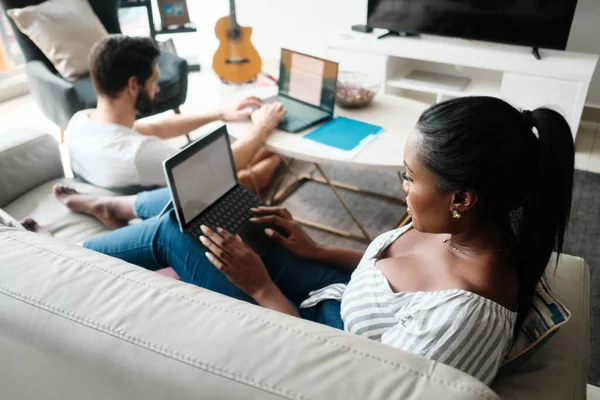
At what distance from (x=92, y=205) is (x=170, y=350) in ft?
3.93

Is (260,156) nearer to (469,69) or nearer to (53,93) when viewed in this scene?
(53,93)

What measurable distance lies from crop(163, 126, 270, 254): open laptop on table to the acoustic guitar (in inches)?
84.3

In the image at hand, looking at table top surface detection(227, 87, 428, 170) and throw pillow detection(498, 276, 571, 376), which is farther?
table top surface detection(227, 87, 428, 170)

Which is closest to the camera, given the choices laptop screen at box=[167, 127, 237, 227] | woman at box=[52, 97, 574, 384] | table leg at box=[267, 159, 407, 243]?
woman at box=[52, 97, 574, 384]

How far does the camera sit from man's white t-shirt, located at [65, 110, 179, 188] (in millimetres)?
1673

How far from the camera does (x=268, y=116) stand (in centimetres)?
197

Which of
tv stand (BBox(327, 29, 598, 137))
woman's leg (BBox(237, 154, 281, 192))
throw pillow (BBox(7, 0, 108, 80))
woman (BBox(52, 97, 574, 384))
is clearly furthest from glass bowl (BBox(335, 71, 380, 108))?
throw pillow (BBox(7, 0, 108, 80))

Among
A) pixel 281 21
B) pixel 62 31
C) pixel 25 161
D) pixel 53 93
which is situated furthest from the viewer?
pixel 281 21

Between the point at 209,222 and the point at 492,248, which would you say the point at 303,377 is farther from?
the point at 209,222

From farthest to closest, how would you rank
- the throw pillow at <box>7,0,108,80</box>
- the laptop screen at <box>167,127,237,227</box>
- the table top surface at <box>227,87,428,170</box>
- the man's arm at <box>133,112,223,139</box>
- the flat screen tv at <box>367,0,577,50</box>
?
the flat screen tv at <box>367,0,577,50</box> < the throw pillow at <box>7,0,108,80</box> < the man's arm at <box>133,112,223,139</box> < the table top surface at <box>227,87,428,170</box> < the laptop screen at <box>167,127,237,227</box>

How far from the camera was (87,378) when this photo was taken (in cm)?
68

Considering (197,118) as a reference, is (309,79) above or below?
above

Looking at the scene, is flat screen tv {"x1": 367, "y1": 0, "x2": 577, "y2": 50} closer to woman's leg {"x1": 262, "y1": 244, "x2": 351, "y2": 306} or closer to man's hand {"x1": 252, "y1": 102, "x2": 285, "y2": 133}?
man's hand {"x1": 252, "y1": 102, "x2": 285, "y2": 133}

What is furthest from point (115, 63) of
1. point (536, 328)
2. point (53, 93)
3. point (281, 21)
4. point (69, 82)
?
point (281, 21)
